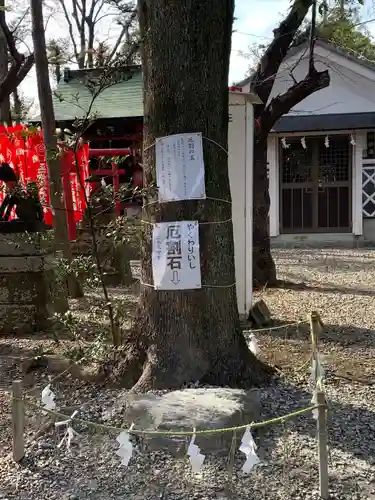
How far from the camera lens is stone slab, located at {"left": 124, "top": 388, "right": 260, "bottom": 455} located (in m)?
3.49

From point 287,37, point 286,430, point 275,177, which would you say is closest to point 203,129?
point 286,430

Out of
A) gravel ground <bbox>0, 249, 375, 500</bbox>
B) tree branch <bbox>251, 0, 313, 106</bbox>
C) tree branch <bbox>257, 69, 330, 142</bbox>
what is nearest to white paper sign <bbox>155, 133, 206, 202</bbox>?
gravel ground <bbox>0, 249, 375, 500</bbox>

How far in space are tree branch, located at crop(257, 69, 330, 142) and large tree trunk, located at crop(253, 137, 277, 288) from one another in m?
0.27

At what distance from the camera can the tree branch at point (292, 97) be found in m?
8.10

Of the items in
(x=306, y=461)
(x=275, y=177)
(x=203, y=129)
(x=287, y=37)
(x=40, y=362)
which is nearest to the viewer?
(x=306, y=461)

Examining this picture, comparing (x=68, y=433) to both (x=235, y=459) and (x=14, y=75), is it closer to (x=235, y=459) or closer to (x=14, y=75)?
(x=235, y=459)

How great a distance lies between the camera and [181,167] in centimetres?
423

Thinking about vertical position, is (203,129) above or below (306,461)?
above

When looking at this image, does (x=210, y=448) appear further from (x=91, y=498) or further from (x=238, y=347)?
(x=238, y=347)

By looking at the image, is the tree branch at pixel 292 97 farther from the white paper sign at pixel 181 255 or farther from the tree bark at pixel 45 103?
the white paper sign at pixel 181 255

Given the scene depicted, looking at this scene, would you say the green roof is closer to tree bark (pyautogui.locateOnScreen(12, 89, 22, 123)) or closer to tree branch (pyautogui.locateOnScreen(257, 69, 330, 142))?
tree branch (pyautogui.locateOnScreen(257, 69, 330, 142))

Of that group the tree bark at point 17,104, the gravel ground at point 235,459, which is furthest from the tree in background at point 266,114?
the tree bark at point 17,104

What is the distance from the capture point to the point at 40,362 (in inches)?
211

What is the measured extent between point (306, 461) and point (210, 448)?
0.54m
